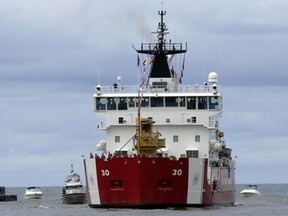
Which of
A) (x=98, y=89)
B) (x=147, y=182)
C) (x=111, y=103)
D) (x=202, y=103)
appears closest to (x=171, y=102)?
(x=202, y=103)

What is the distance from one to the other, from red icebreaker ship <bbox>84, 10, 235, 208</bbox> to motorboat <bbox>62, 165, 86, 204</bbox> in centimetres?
1930

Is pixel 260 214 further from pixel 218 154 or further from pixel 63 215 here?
pixel 63 215

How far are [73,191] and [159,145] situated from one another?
29853 millimetres

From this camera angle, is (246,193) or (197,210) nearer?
(197,210)

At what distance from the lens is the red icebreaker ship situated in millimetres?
68562

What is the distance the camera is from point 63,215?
74562 mm

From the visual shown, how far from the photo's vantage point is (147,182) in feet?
224

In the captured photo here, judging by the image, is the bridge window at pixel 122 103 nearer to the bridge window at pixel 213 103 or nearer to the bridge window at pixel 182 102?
the bridge window at pixel 182 102

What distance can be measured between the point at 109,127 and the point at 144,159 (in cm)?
787

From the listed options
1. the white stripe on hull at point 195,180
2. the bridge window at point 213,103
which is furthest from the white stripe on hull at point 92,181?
the bridge window at point 213,103

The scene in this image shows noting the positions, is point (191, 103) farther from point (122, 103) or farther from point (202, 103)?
point (122, 103)

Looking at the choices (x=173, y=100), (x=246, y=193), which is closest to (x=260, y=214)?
(x=173, y=100)

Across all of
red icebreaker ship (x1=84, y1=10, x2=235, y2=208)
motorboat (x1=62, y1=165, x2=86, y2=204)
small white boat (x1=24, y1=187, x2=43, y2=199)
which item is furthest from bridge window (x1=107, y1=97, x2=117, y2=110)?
small white boat (x1=24, y1=187, x2=43, y2=199)

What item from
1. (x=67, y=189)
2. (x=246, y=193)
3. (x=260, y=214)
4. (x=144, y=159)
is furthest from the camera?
(x=246, y=193)
